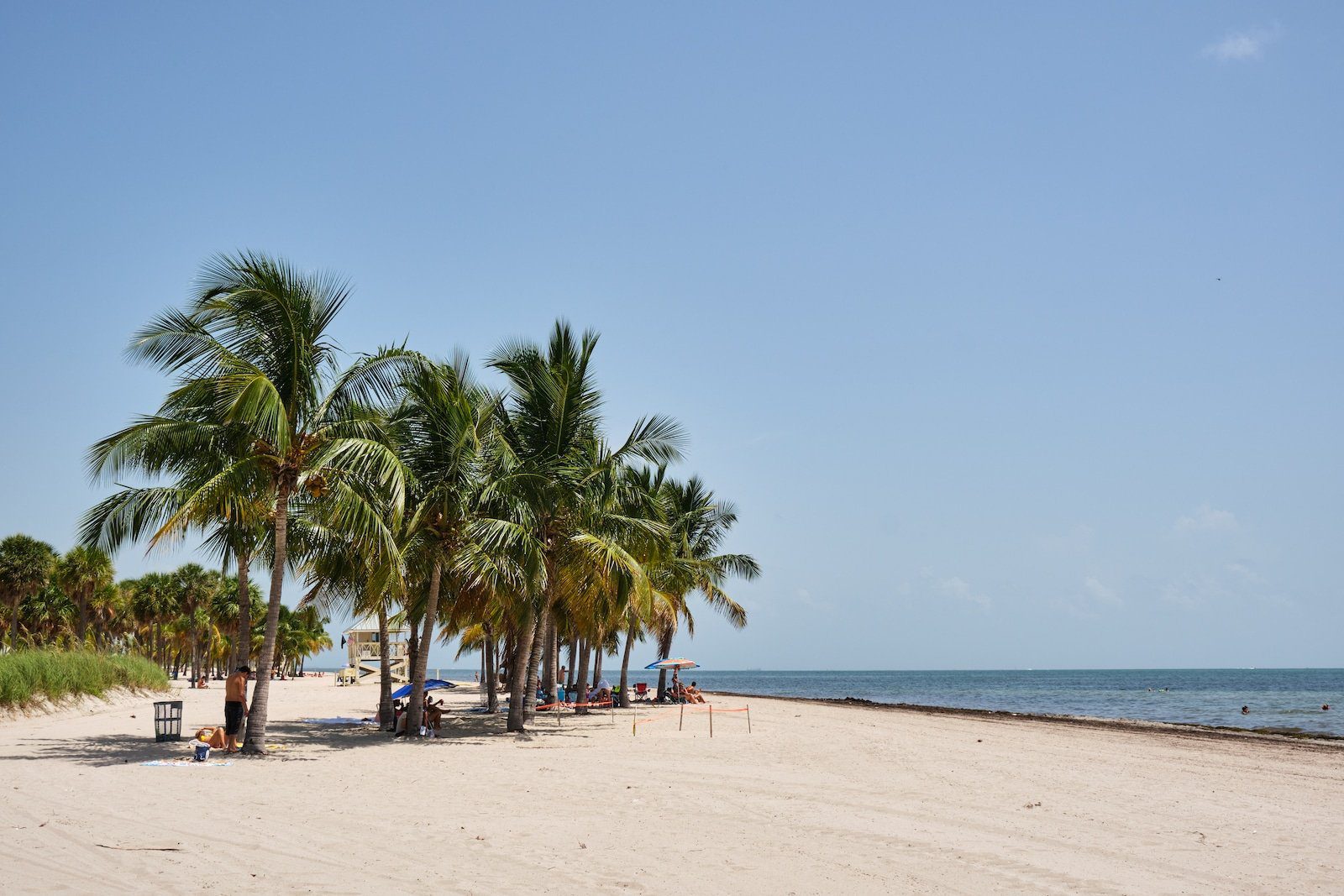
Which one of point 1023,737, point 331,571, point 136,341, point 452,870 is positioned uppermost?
point 136,341

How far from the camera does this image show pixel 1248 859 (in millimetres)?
8492

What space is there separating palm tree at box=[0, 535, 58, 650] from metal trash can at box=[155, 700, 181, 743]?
32.1 m

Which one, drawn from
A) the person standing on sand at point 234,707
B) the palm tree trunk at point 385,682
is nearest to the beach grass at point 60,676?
the palm tree trunk at point 385,682

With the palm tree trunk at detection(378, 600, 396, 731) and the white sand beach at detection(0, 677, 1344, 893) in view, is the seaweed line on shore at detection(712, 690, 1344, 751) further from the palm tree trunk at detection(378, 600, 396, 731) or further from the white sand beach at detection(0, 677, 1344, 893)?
the palm tree trunk at detection(378, 600, 396, 731)

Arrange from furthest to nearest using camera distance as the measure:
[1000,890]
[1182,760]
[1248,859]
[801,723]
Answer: [801,723]
[1182,760]
[1248,859]
[1000,890]

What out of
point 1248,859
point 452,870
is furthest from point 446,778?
point 1248,859

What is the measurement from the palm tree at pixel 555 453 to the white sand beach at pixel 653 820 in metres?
3.75

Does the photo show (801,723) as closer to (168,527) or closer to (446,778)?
(446,778)

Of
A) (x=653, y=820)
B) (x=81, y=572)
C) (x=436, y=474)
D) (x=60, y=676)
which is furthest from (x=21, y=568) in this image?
(x=653, y=820)

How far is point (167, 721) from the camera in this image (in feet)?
56.3

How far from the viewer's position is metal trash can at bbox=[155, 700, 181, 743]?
55.8 feet

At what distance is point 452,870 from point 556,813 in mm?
2668

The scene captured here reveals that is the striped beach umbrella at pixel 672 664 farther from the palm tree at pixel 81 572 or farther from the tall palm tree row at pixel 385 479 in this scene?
the palm tree at pixel 81 572

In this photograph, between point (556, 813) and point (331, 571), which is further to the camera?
point (331, 571)
